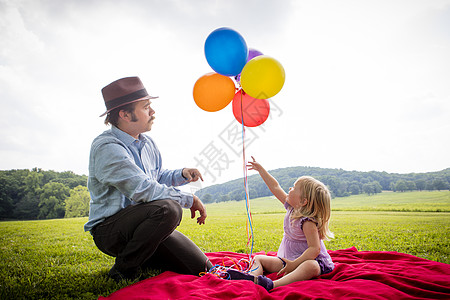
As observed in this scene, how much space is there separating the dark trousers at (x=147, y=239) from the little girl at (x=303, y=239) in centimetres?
49

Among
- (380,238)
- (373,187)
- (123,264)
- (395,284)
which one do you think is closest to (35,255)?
(123,264)

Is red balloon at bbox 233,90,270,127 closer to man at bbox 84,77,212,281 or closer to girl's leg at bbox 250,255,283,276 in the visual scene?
man at bbox 84,77,212,281

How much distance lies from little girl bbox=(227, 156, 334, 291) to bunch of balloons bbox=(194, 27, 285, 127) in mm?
972

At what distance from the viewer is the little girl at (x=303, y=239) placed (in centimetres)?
224

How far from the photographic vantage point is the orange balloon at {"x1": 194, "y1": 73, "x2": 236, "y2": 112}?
2.99 m

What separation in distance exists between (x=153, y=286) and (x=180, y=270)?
1.56ft

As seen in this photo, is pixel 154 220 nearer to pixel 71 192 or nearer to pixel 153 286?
pixel 153 286

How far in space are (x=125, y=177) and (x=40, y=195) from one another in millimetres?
21300

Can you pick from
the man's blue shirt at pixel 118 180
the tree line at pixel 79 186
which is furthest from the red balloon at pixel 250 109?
the tree line at pixel 79 186

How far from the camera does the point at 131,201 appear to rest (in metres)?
2.55

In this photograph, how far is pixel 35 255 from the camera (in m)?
3.80

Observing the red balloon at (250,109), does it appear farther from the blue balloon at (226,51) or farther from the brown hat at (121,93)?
the brown hat at (121,93)

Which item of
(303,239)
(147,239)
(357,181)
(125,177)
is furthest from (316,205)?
(357,181)

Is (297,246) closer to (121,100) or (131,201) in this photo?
(131,201)
